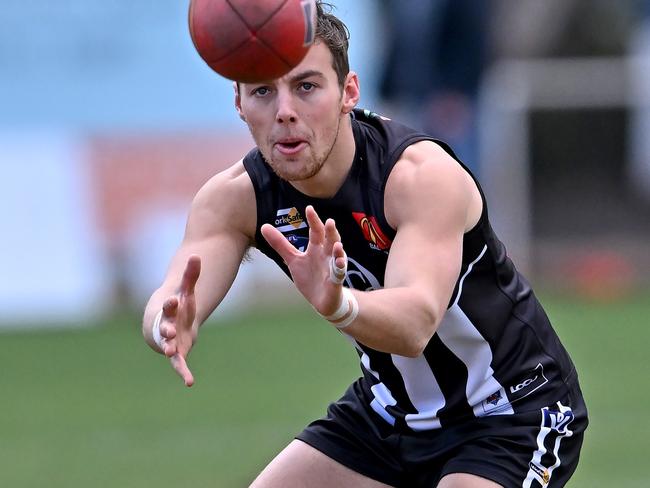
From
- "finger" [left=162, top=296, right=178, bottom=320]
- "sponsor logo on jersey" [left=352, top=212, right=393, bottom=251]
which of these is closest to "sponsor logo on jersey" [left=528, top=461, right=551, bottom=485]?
"sponsor logo on jersey" [left=352, top=212, right=393, bottom=251]

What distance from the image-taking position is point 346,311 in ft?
15.6

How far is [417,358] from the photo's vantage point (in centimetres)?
562

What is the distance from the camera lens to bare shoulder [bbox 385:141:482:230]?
520cm

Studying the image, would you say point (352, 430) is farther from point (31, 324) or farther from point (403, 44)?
point (403, 44)

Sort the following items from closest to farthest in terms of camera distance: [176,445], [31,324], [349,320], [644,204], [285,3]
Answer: [349,320] → [285,3] → [176,445] → [31,324] → [644,204]

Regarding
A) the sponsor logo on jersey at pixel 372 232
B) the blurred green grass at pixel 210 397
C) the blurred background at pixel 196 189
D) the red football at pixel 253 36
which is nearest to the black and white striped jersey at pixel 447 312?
the sponsor logo on jersey at pixel 372 232

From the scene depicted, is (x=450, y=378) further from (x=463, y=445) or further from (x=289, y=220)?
(x=289, y=220)

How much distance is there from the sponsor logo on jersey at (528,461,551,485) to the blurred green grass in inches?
121

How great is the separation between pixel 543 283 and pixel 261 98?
36.5 ft

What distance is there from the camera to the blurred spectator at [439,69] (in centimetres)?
1586

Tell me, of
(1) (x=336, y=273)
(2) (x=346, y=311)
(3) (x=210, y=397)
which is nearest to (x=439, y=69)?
(3) (x=210, y=397)

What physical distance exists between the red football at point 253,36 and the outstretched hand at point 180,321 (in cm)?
72

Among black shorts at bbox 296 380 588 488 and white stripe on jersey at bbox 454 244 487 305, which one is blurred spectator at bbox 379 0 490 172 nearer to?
black shorts at bbox 296 380 588 488

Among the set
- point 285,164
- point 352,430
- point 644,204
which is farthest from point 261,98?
point 644,204
